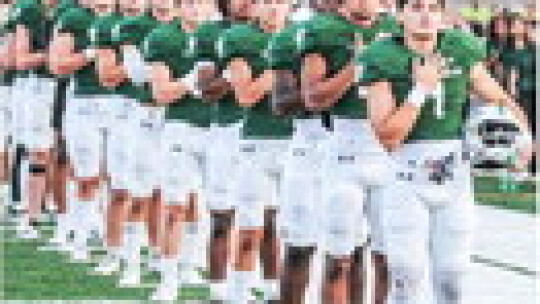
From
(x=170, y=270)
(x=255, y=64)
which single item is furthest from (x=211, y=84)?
(x=170, y=270)

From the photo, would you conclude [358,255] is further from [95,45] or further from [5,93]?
[5,93]

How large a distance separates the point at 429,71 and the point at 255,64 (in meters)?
1.91

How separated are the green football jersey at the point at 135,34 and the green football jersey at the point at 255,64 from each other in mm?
1357

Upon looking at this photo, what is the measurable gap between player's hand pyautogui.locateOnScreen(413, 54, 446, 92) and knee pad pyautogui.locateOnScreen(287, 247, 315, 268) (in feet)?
3.33

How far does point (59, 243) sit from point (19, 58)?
3.99 ft

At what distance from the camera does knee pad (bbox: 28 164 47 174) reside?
48.9ft

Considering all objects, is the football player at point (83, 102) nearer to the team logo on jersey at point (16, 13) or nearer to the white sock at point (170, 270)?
the team logo on jersey at point (16, 13)

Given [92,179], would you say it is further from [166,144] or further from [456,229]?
[456,229]

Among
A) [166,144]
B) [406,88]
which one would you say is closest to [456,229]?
[406,88]

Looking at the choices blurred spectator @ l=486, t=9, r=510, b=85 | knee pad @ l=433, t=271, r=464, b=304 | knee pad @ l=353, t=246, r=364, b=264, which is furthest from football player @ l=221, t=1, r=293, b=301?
blurred spectator @ l=486, t=9, r=510, b=85

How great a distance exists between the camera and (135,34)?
1259 cm

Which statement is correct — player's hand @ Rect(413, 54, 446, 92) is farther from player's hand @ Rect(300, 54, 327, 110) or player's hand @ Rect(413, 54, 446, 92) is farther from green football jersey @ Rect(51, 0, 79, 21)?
green football jersey @ Rect(51, 0, 79, 21)

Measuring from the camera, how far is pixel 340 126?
9555 mm

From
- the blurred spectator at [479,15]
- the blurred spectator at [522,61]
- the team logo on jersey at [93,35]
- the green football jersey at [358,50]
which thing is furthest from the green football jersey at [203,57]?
the blurred spectator at [522,61]
